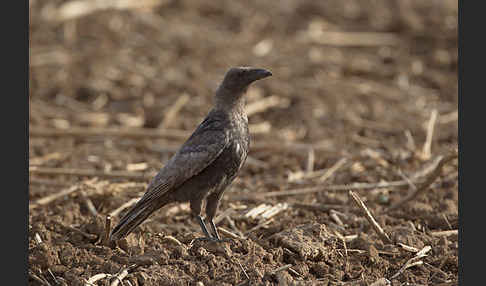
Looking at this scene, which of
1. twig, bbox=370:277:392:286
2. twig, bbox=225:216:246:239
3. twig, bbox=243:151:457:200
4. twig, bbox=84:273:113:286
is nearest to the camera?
twig, bbox=84:273:113:286

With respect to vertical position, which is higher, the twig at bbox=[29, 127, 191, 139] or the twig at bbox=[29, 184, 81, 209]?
the twig at bbox=[29, 127, 191, 139]

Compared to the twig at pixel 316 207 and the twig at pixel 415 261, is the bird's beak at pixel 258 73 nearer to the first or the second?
the twig at pixel 316 207

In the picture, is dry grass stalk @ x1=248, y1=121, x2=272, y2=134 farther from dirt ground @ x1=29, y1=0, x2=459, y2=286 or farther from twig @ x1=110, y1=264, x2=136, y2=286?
twig @ x1=110, y1=264, x2=136, y2=286

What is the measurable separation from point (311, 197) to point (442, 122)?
370cm

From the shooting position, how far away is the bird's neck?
580 centimetres

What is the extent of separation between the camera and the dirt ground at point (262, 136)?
17.1ft

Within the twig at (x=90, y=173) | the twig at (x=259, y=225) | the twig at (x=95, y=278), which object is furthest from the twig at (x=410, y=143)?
the twig at (x=95, y=278)

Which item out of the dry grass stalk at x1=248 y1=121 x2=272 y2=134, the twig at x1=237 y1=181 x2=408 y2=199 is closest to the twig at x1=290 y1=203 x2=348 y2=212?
the twig at x1=237 y1=181 x2=408 y2=199

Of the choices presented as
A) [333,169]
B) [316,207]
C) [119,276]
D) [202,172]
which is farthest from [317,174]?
[119,276]

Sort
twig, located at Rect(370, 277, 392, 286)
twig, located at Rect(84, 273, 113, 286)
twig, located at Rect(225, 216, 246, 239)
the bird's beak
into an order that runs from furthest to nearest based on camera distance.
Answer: twig, located at Rect(225, 216, 246, 239)
the bird's beak
twig, located at Rect(370, 277, 392, 286)
twig, located at Rect(84, 273, 113, 286)

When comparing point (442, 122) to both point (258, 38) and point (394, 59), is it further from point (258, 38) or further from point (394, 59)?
point (258, 38)

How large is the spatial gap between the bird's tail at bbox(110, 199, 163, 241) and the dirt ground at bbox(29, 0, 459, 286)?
4.5 inches

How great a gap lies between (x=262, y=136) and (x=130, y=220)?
13.1ft

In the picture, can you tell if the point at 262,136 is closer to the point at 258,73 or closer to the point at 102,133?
the point at 102,133
